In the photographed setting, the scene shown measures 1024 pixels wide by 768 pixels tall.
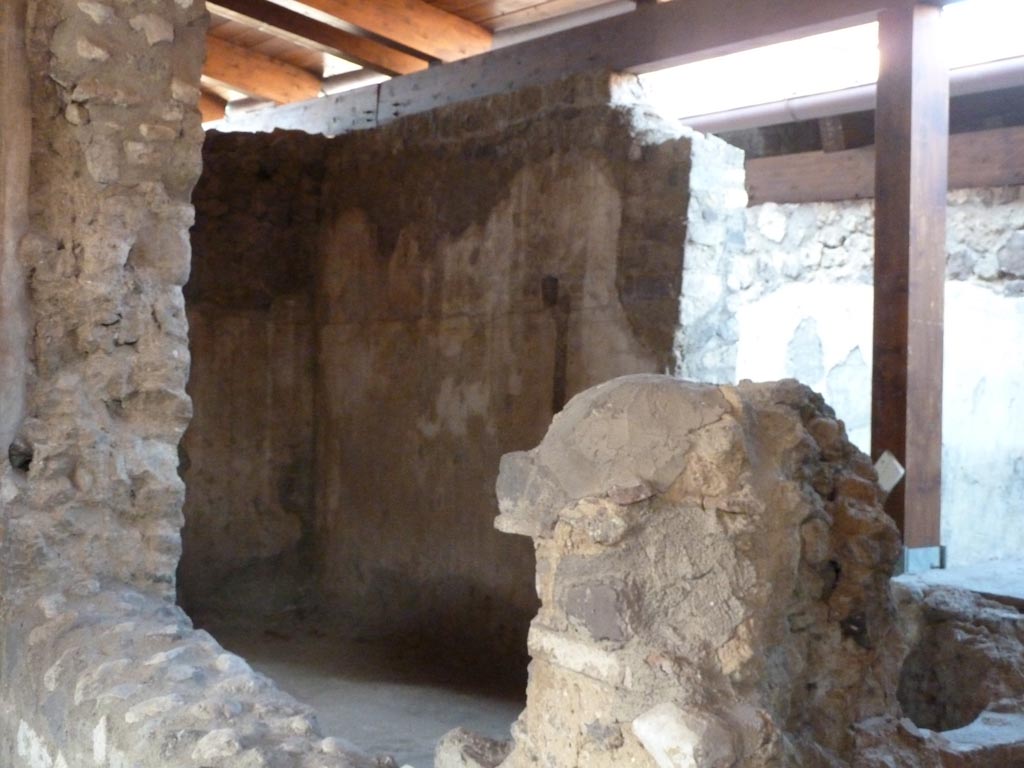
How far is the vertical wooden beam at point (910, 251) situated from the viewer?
13.6 feet

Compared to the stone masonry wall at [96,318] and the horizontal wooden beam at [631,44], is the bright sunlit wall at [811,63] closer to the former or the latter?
the horizontal wooden beam at [631,44]

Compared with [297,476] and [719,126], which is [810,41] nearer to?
[719,126]

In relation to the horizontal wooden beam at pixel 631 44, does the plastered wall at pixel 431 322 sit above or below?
below

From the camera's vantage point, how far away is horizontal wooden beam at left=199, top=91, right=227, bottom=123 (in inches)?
328

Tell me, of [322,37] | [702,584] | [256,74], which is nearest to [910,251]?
[702,584]

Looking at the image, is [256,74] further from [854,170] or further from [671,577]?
[671,577]

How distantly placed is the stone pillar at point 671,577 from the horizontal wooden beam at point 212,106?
6857 mm

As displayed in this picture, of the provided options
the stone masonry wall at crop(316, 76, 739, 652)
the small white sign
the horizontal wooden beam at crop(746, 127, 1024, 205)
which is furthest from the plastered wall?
the horizontal wooden beam at crop(746, 127, 1024, 205)

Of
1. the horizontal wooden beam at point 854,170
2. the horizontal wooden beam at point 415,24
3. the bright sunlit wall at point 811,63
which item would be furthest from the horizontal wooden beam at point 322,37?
the horizontal wooden beam at point 854,170

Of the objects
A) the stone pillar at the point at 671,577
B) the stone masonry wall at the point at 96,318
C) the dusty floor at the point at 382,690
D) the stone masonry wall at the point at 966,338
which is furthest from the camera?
the stone masonry wall at the point at 966,338

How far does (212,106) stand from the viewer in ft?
27.6

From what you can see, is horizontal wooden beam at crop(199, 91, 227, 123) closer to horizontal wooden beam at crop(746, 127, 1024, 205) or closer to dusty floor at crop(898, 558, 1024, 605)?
horizontal wooden beam at crop(746, 127, 1024, 205)

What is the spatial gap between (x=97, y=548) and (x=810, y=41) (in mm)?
3311

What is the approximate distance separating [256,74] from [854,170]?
3589 millimetres
